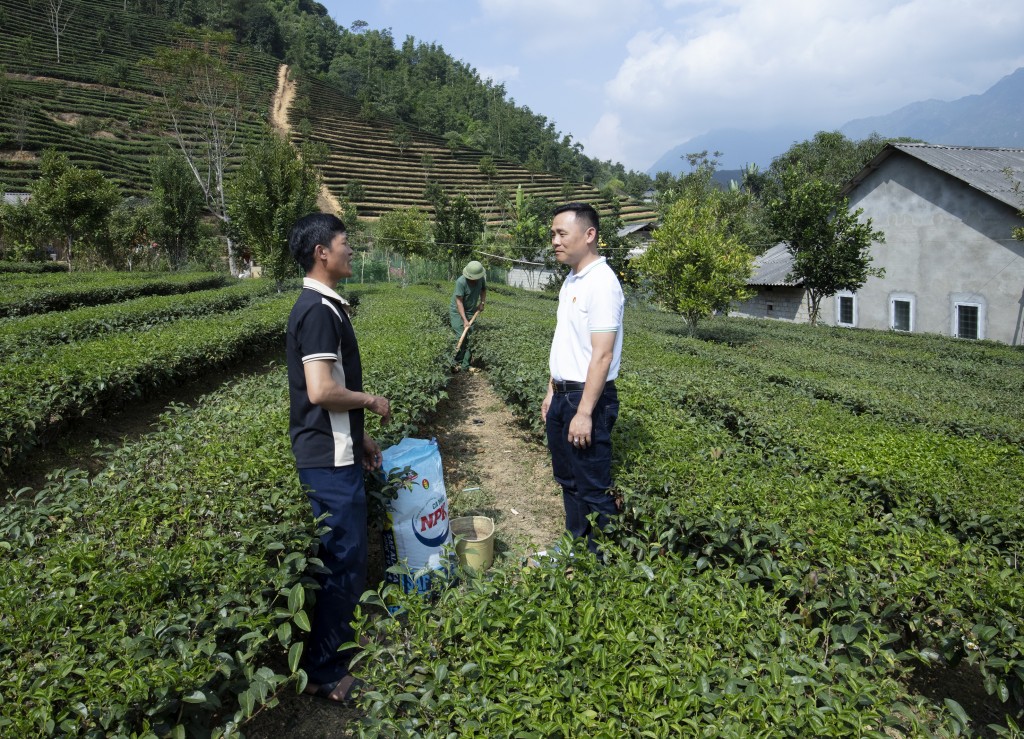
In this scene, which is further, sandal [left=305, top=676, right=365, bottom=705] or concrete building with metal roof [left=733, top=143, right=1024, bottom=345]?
concrete building with metal roof [left=733, top=143, right=1024, bottom=345]

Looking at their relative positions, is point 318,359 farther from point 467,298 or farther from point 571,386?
point 467,298

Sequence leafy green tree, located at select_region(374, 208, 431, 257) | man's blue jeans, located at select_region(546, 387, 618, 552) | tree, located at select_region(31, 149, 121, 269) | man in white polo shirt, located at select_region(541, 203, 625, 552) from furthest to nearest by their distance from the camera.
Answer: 1. leafy green tree, located at select_region(374, 208, 431, 257)
2. tree, located at select_region(31, 149, 121, 269)
3. man's blue jeans, located at select_region(546, 387, 618, 552)
4. man in white polo shirt, located at select_region(541, 203, 625, 552)

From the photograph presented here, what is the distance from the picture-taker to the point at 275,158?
18438 mm

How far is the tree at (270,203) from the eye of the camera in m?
18.3

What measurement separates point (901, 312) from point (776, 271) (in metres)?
5.42

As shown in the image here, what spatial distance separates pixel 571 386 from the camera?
318cm

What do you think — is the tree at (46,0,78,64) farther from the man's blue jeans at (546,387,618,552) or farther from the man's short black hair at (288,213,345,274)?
the man's blue jeans at (546,387,618,552)

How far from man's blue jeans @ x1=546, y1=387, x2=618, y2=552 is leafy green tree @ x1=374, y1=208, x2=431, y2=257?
27948mm

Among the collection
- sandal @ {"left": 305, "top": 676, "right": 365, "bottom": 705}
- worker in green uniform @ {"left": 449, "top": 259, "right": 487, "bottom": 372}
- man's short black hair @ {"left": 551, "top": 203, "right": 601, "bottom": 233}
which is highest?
→ man's short black hair @ {"left": 551, "top": 203, "right": 601, "bottom": 233}

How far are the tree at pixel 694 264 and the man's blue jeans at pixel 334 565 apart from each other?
1207 cm

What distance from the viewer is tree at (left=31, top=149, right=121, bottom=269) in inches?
781

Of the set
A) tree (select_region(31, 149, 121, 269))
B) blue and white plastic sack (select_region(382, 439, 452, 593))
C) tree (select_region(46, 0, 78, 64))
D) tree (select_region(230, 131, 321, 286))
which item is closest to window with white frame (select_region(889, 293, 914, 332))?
tree (select_region(230, 131, 321, 286))

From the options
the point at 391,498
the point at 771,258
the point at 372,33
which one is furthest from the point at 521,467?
the point at 372,33

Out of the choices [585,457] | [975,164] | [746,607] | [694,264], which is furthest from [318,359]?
[975,164]
